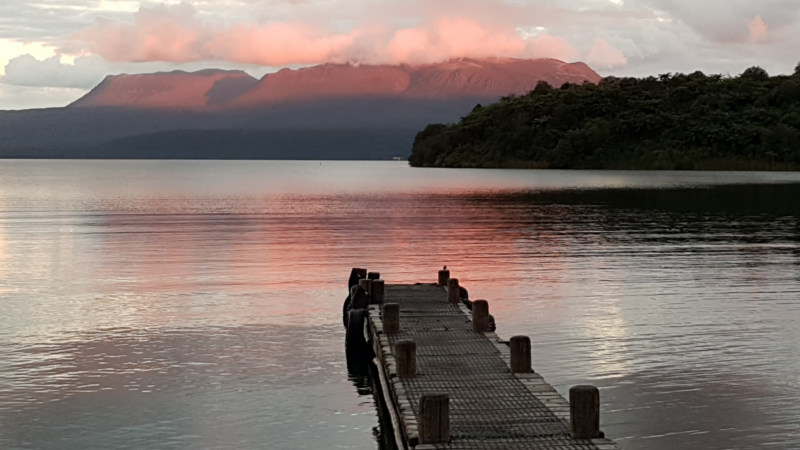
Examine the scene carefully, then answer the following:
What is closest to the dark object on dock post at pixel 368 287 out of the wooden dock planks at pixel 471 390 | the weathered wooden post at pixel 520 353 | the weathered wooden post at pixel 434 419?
the wooden dock planks at pixel 471 390

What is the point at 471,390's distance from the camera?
2017 centimetres

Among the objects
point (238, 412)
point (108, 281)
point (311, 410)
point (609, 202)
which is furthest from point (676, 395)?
point (609, 202)

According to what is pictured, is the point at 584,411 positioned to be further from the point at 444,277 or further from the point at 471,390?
the point at 444,277

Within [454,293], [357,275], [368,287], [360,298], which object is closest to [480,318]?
[454,293]

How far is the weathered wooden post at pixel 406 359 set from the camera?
824 inches

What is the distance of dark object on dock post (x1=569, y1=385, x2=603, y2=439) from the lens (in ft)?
54.0

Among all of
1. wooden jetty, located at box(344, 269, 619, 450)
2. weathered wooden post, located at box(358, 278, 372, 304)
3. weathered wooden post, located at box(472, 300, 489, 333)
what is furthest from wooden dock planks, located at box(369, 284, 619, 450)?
weathered wooden post, located at box(358, 278, 372, 304)

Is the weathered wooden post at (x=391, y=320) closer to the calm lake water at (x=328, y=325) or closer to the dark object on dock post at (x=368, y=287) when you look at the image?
the calm lake water at (x=328, y=325)

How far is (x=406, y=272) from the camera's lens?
4647 centimetres

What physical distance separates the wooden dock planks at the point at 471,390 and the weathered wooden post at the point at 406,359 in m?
0.14

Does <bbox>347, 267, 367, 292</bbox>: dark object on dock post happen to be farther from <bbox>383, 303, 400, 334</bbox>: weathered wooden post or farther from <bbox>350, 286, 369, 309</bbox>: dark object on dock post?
<bbox>383, 303, 400, 334</bbox>: weathered wooden post

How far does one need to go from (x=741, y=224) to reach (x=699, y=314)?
41032mm

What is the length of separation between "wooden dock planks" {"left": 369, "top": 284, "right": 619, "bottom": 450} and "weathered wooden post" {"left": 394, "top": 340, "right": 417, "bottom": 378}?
0.14m

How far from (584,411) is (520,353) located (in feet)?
14.6
